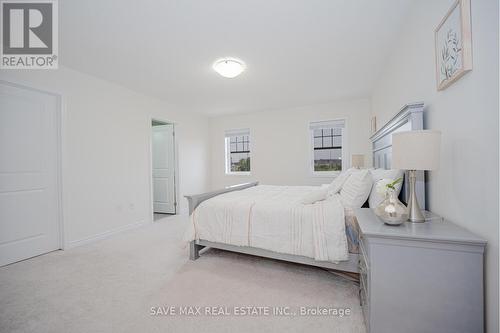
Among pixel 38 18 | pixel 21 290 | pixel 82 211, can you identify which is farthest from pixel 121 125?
pixel 21 290

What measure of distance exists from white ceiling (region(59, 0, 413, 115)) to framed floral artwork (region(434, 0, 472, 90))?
28.7 inches

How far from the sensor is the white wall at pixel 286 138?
4621mm

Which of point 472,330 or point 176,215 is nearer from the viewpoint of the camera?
point 472,330

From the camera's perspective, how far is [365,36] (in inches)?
91.7

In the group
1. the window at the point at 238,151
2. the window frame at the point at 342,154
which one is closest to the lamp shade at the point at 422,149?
the window frame at the point at 342,154

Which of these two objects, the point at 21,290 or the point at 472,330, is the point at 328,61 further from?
the point at 21,290

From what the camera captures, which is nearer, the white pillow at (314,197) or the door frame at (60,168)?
the white pillow at (314,197)

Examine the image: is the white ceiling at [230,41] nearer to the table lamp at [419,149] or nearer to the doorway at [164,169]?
the doorway at [164,169]

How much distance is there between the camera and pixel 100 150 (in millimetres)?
3293

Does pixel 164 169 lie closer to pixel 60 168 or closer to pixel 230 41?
pixel 60 168

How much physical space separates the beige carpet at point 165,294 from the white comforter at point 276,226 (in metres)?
0.29

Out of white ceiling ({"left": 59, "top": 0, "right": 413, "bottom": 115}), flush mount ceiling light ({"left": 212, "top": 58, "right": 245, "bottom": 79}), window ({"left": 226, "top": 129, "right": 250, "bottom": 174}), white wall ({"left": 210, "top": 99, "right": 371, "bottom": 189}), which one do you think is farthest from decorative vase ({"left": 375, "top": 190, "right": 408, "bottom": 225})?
window ({"left": 226, "top": 129, "right": 250, "bottom": 174})

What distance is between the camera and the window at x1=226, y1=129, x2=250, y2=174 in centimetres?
577

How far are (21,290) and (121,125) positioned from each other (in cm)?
249
